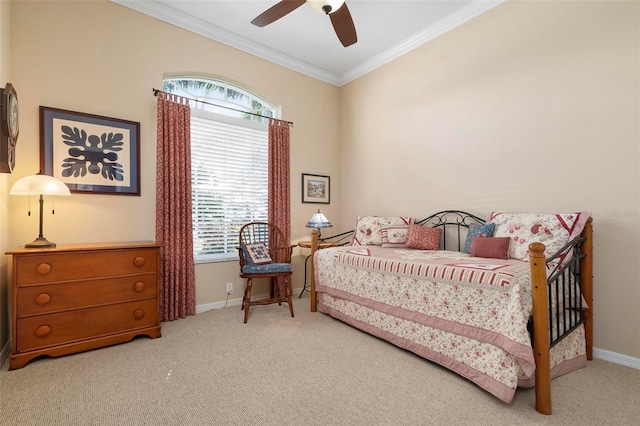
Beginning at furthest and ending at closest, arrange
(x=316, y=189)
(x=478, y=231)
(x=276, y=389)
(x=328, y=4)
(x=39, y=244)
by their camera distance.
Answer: (x=316, y=189) < (x=478, y=231) < (x=39, y=244) < (x=328, y=4) < (x=276, y=389)

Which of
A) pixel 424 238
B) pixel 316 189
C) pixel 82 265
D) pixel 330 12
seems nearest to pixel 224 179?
pixel 316 189

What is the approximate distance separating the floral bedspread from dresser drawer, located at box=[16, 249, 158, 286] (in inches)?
68.6

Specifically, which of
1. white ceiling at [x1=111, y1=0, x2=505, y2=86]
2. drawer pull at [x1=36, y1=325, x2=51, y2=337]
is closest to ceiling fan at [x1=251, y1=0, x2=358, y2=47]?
white ceiling at [x1=111, y1=0, x2=505, y2=86]

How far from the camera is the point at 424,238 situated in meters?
3.06

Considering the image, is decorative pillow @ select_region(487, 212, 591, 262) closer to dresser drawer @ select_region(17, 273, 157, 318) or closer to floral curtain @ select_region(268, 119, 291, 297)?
floral curtain @ select_region(268, 119, 291, 297)

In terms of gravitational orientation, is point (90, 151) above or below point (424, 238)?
above

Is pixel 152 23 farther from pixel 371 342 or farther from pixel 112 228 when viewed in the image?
pixel 371 342

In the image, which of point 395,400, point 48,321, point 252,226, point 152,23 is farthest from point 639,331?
point 152,23

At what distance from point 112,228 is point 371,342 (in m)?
2.53

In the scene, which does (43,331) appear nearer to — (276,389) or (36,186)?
(36,186)

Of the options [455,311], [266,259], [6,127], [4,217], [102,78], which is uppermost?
[102,78]

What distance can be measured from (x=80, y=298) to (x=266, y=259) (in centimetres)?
156

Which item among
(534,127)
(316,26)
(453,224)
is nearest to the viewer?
(534,127)

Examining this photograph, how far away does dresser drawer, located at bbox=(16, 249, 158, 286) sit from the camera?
2.03 m
